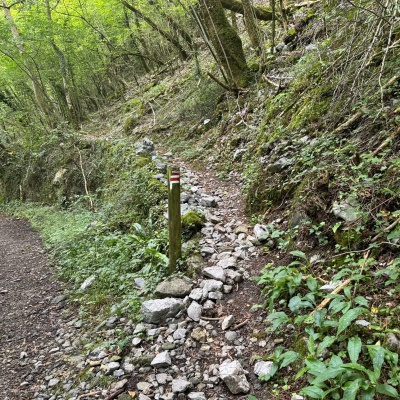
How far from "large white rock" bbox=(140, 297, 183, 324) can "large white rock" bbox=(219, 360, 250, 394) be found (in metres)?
0.99

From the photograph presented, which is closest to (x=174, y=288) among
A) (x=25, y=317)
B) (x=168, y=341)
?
(x=168, y=341)

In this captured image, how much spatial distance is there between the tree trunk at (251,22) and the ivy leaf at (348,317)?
8422 millimetres

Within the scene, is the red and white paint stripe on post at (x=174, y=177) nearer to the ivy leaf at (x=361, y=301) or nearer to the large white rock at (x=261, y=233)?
the large white rock at (x=261, y=233)

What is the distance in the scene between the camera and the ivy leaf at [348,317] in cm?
222

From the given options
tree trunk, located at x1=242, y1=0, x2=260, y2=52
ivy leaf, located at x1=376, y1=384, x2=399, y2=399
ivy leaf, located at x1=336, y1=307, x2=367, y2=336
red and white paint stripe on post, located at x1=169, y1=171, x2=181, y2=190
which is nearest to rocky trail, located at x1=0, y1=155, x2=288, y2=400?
ivy leaf, located at x1=336, y1=307, x2=367, y2=336

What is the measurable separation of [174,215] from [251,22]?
23.7 ft

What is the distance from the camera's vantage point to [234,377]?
8.55 ft

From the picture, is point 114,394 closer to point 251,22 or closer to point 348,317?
point 348,317

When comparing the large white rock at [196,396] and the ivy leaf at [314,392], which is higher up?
the ivy leaf at [314,392]

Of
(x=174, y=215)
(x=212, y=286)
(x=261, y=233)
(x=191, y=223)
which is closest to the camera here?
(x=212, y=286)

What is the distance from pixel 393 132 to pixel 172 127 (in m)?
8.94

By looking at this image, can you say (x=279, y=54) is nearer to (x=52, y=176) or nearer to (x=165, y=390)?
(x=165, y=390)

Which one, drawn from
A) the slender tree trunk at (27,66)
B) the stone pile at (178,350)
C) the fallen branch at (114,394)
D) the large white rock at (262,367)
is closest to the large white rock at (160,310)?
the stone pile at (178,350)

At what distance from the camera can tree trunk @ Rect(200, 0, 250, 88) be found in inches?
334
